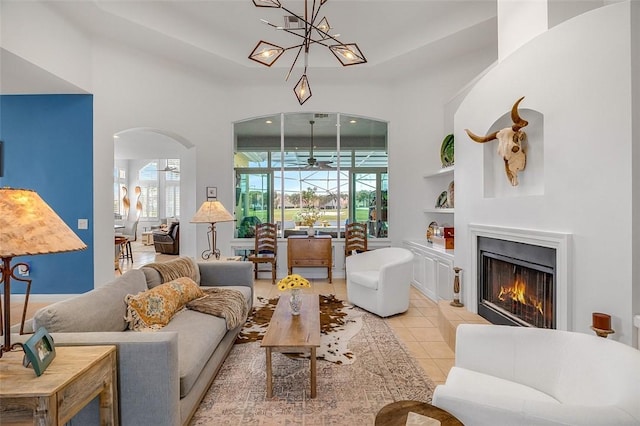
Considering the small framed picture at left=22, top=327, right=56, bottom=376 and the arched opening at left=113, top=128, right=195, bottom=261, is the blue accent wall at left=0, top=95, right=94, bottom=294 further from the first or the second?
the arched opening at left=113, top=128, right=195, bottom=261

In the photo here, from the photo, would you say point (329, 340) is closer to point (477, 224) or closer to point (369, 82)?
point (477, 224)

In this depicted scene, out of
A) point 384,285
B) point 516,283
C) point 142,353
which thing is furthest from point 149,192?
point 516,283

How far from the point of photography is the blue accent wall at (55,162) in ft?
14.6

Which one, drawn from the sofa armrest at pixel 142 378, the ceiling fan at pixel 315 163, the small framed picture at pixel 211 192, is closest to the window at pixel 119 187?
the small framed picture at pixel 211 192

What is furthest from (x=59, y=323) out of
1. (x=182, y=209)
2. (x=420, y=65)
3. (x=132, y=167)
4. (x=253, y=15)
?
(x=132, y=167)

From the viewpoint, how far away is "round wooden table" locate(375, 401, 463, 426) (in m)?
1.27

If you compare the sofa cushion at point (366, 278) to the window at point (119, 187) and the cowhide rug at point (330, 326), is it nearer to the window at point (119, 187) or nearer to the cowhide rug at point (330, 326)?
the cowhide rug at point (330, 326)

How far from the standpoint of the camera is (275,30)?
191 inches

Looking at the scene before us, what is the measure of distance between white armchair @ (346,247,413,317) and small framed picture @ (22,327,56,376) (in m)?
3.15

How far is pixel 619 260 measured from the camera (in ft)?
6.30

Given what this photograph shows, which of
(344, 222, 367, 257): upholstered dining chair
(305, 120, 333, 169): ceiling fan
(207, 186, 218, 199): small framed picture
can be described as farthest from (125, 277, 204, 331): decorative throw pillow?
(305, 120, 333, 169): ceiling fan

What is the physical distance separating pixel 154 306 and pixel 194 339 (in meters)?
0.49

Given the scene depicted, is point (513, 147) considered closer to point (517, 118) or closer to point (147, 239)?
point (517, 118)

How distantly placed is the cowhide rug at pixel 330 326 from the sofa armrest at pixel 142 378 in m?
1.52
